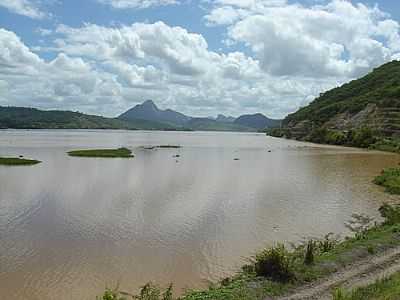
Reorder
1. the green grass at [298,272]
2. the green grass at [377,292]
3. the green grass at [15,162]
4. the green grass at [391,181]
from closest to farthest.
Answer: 1. the green grass at [377,292]
2. the green grass at [298,272]
3. the green grass at [391,181]
4. the green grass at [15,162]

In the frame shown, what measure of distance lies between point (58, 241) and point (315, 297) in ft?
55.9

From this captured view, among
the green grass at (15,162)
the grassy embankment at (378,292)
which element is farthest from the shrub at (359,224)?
the green grass at (15,162)

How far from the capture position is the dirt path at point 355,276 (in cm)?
1498

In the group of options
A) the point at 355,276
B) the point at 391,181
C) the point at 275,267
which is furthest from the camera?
the point at 391,181

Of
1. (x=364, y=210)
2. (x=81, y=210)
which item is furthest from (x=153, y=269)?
(x=364, y=210)

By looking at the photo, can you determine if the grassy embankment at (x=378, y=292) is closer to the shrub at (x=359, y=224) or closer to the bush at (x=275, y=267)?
the bush at (x=275, y=267)

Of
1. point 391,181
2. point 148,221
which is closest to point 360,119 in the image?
point 391,181

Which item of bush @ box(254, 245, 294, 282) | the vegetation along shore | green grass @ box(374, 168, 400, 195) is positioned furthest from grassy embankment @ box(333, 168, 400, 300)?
the vegetation along shore

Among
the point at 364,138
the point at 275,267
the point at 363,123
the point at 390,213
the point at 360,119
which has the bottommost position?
the point at 390,213

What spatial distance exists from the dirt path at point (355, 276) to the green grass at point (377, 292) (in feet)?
3.01

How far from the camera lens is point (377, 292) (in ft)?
46.0

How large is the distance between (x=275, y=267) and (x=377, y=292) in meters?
3.89

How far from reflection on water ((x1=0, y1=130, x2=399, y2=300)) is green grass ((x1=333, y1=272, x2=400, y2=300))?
7.49 m

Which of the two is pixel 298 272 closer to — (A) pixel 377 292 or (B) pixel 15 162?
(A) pixel 377 292
